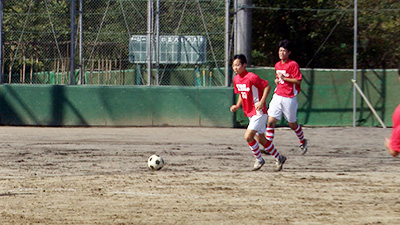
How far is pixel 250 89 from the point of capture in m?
10.9

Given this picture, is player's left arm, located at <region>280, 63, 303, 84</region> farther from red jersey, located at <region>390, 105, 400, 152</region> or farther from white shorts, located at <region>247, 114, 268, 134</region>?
red jersey, located at <region>390, 105, 400, 152</region>

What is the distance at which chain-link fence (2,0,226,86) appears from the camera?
2027 centimetres

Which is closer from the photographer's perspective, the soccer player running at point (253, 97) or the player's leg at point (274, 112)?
the soccer player running at point (253, 97)

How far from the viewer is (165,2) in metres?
→ 20.6

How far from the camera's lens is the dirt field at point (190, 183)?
710cm

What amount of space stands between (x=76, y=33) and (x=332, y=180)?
40.6 feet

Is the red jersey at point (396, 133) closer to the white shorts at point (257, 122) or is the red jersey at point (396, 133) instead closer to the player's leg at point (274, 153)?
the white shorts at point (257, 122)

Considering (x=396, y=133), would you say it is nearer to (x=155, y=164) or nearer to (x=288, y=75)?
(x=155, y=164)

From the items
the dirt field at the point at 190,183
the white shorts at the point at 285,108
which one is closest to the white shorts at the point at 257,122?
the dirt field at the point at 190,183

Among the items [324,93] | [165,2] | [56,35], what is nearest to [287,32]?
[324,93]

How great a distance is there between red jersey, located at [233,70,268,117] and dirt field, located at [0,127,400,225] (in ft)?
3.35

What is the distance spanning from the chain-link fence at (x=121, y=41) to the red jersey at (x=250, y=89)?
930cm

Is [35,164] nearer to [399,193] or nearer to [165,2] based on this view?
[399,193]

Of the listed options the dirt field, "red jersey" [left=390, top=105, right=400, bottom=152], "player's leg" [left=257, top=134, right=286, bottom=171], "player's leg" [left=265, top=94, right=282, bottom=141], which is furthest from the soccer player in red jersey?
"player's leg" [left=265, top=94, right=282, bottom=141]
